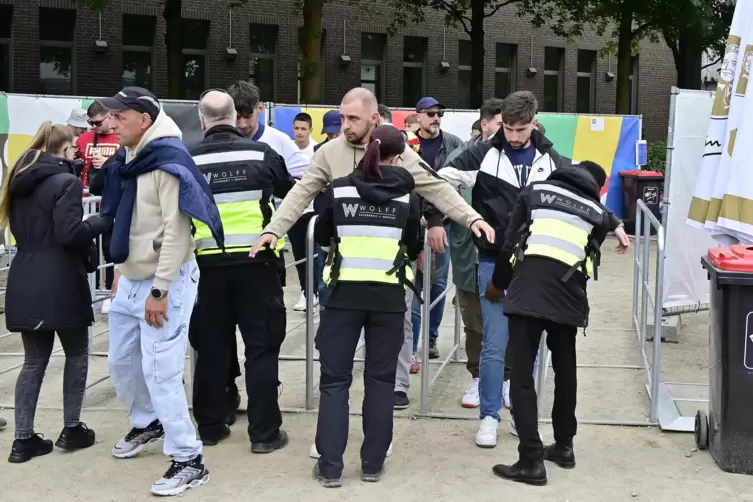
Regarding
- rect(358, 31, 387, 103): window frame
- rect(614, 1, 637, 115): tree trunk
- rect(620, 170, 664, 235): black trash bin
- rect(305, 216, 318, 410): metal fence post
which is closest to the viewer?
rect(305, 216, 318, 410): metal fence post

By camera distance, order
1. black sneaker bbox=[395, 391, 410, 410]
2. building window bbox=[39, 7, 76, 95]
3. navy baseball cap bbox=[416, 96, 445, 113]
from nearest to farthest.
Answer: black sneaker bbox=[395, 391, 410, 410] → navy baseball cap bbox=[416, 96, 445, 113] → building window bbox=[39, 7, 76, 95]

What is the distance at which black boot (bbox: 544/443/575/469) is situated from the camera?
17.0 feet

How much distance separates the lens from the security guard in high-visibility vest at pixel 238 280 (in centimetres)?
524

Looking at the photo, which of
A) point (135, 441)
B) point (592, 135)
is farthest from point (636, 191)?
point (135, 441)

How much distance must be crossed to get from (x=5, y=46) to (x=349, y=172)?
Result: 69.9 feet

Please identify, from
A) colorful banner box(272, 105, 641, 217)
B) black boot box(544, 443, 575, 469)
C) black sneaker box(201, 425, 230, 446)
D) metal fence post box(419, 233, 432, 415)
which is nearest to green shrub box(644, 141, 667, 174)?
colorful banner box(272, 105, 641, 217)

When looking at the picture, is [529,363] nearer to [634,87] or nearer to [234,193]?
[234,193]

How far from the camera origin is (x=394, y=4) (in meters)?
27.2

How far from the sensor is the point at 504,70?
104 ft

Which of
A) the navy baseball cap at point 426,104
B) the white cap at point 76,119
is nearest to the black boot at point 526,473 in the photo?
the navy baseball cap at point 426,104

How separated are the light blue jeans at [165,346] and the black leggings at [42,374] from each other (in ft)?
1.77

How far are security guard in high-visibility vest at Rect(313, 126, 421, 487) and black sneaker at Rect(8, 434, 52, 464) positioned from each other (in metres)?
1.51

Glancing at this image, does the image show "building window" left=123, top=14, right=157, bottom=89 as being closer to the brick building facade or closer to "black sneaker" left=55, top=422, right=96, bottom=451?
the brick building facade

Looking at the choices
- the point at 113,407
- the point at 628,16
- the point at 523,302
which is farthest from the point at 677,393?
the point at 628,16
